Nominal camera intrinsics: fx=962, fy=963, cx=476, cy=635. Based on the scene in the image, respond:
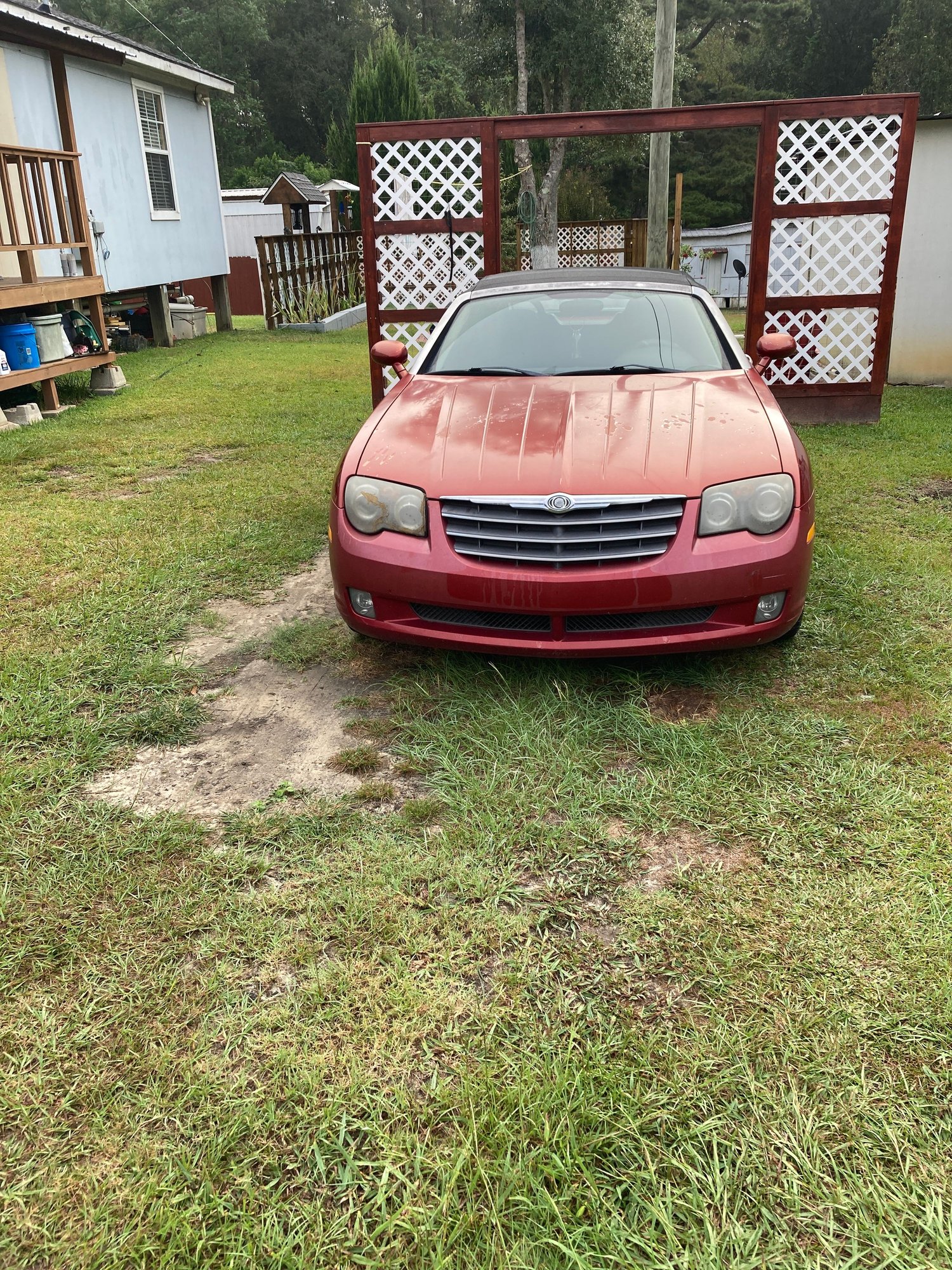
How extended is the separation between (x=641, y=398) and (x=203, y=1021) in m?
2.64

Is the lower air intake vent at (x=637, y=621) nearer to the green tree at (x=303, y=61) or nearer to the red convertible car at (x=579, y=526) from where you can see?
the red convertible car at (x=579, y=526)

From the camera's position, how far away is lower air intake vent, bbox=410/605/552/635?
307 centimetres

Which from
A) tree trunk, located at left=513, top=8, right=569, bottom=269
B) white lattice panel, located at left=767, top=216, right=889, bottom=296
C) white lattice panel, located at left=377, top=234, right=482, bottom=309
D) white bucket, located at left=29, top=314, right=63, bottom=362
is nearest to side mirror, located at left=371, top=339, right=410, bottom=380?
white lattice panel, located at left=377, top=234, right=482, bottom=309

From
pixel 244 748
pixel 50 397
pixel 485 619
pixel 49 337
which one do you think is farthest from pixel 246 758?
pixel 49 337

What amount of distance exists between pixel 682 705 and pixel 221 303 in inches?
606

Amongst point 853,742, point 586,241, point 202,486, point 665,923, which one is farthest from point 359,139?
point 586,241

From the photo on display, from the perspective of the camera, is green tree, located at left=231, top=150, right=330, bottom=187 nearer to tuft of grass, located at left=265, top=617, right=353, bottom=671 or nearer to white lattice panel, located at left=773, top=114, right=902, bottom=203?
white lattice panel, located at left=773, top=114, right=902, bottom=203

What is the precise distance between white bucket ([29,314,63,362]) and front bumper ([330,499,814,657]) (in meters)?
6.49

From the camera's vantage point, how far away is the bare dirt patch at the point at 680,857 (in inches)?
91.3

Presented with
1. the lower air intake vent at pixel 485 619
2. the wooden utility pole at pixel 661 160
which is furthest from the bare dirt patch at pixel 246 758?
the wooden utility pole at pixel 661 160

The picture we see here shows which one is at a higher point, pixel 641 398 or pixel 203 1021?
pixel 641 398

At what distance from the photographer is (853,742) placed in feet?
9.43

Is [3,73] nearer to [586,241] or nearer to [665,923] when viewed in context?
[665,923]

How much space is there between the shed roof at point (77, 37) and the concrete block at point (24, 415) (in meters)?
3.34
